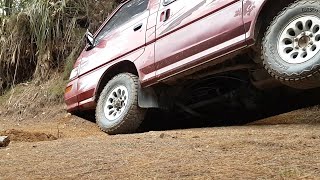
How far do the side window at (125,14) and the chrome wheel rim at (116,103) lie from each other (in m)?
1.01

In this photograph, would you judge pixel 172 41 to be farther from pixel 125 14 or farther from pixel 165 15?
pixel 125 14

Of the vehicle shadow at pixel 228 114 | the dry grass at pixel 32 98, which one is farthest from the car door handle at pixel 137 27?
the dry grass at pixel 32 98

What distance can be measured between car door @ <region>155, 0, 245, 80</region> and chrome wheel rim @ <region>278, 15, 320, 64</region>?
1.41ft

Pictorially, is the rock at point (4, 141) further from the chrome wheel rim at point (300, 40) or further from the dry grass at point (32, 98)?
the dry grass at point (32, 98)

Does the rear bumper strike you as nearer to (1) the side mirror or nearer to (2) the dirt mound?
(1) the side mirror

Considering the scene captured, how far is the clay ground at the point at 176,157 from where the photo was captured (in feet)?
9.84

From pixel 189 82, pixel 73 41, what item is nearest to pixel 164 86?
pixel 189 82

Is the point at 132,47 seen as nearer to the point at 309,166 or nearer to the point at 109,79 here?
the point at 109,79

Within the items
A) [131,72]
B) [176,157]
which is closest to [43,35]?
[131,72]

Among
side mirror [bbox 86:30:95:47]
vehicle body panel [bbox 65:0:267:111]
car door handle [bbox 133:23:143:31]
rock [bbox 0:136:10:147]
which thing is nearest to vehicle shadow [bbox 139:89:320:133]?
vehicle body panel [bbox 65:0:267:111]

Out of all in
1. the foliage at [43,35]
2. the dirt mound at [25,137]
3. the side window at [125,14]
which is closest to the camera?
Answer: the dirt mound at [25,137]

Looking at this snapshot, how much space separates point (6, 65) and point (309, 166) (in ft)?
32.2

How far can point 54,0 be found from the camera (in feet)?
37.1

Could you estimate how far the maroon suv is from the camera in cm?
465
